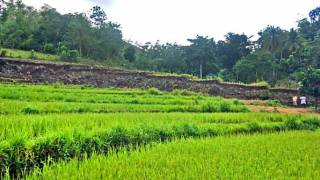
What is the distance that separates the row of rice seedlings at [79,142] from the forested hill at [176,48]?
20672 mm

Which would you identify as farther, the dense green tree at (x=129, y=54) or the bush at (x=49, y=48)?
the dense green tree at (x=129, y=54)

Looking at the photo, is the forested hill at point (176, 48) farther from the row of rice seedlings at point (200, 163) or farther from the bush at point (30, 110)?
the row of rice seedlings at point (200, 163)

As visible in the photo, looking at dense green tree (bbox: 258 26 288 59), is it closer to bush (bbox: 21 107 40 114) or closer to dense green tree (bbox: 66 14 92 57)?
dense green tree (bbox: 66 14 92 57)

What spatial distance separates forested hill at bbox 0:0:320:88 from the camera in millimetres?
30125

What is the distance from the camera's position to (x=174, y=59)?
36.3m

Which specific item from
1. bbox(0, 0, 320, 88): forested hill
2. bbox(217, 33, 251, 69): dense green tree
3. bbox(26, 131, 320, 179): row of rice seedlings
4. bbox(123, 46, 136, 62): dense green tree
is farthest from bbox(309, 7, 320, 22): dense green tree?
bbox(26, 131, 320, 179): row of rice seedlings

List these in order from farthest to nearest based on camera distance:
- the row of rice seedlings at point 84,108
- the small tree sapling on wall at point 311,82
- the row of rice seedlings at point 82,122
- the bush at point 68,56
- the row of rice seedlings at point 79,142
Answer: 1. the bush at point 68,56
2. the small tree sapling on wall at point 311,82
3. the row of rice seedlings at point 84,108
4. the row of rice seedlings at point 82,122
5. the row of rice seedlings at point 79,142

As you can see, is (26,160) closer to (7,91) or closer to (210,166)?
(210,166)

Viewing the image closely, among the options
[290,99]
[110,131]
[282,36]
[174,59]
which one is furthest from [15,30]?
[110,131]

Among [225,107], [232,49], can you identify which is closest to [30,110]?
[225,107]

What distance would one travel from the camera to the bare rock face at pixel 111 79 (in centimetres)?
2188

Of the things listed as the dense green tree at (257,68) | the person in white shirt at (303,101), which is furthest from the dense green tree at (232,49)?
the person in white shirt at (303,101)

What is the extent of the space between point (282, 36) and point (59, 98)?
30.2m

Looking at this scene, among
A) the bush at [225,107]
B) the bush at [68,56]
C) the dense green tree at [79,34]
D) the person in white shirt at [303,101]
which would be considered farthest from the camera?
the dense green tree at [79,34]
